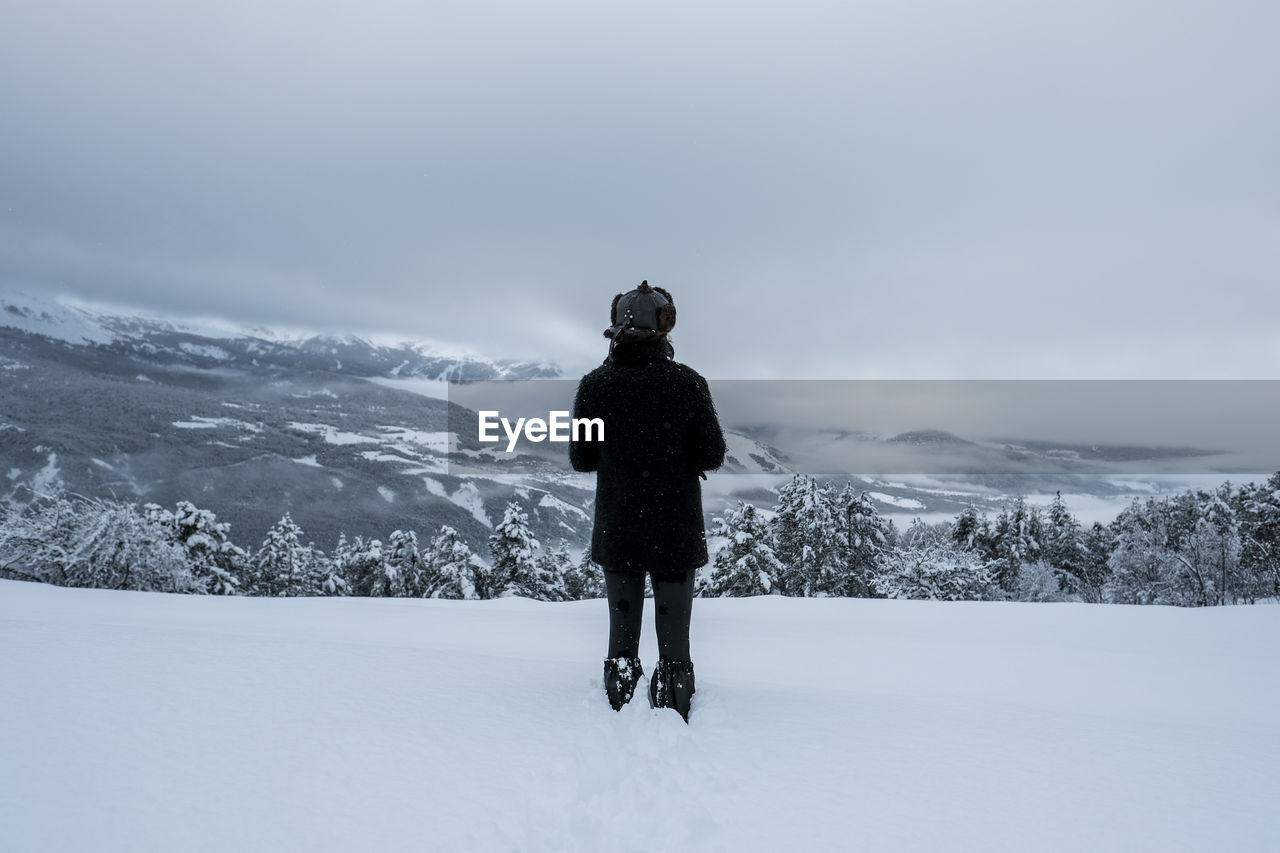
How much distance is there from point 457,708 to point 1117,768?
2.86 meters

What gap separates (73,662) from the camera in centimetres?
316

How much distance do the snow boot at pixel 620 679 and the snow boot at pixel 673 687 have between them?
120mm

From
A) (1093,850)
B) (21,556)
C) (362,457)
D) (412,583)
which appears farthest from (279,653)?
(362,457)

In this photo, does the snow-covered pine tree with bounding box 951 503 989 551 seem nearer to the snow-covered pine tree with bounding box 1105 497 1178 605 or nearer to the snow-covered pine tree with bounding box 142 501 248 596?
the snow-covered pine tree with bounding box 1105 497 1178 605

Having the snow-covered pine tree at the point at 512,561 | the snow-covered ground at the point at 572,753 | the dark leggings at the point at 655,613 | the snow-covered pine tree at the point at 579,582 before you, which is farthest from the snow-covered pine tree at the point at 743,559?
the dark leggings at the point at 655,613

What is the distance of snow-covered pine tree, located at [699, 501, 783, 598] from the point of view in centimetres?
2355

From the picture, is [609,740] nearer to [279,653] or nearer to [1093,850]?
[1093,850]

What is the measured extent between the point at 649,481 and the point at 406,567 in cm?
3292

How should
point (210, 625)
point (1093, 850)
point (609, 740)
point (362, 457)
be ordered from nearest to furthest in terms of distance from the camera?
point (1093, 850) < point (609, 740) < point (210, 625) < point (362, 457)

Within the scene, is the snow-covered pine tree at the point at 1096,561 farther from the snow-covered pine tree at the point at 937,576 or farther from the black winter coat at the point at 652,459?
the black winter coat at the point at 652,459

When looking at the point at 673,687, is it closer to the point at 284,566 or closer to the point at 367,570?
the point at 367,570

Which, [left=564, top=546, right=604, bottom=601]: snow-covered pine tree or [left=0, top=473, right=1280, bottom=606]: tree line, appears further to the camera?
[left=564, top=546, right=604, bottom=601]: snow-covered pine tree

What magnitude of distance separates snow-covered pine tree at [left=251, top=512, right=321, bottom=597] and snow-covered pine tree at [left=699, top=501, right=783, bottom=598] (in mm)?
22973

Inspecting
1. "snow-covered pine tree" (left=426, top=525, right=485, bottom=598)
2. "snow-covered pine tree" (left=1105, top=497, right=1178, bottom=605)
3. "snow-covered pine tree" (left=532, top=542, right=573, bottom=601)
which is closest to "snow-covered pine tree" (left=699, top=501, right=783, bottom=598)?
"snow-covered pine tree" (left=532, top=542, right=573, bottom=601)
